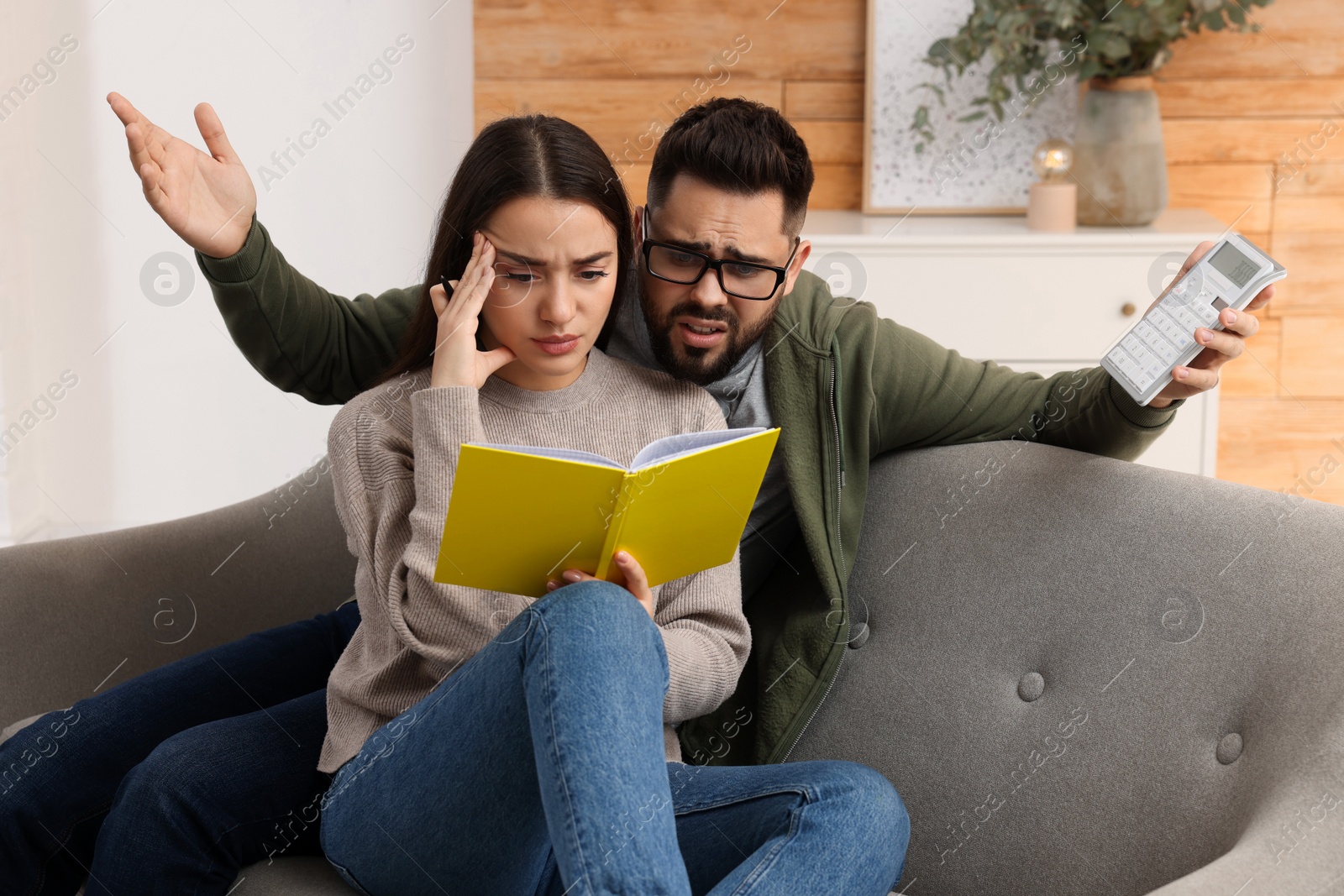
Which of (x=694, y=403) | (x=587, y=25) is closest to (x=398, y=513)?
(x=694, y=403)

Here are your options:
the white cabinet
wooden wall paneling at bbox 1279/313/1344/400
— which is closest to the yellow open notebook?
the white cabinet

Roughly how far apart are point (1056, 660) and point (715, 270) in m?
0.54

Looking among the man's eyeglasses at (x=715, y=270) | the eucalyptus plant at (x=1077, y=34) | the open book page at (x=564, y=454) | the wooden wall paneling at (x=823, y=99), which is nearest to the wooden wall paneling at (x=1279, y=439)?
the eucalyptus plant at (x=1077, y=34)

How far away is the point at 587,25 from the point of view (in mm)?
2842

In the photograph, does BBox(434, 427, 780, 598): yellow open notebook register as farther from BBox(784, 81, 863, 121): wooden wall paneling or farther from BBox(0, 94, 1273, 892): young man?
BBox(784, 81, 863, 121): wooden wall paneling

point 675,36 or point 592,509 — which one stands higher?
point 675,36

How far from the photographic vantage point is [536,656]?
0.95 metres

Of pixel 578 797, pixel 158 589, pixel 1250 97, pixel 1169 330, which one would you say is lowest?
pixel 158 589

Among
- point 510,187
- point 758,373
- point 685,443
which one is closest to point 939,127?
point 758,373

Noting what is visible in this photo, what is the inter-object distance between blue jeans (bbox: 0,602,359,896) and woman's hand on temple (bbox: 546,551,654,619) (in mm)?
339

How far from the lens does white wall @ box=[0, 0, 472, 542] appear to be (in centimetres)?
233

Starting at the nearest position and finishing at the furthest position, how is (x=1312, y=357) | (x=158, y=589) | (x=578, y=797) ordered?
(x=578, y=797)
(x=158, y=589)
(x=1312, y=357)

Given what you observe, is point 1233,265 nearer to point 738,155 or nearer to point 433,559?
point 738,155

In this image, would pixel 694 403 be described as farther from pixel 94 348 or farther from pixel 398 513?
pixel 94 348
